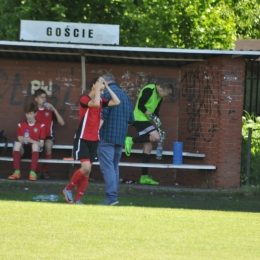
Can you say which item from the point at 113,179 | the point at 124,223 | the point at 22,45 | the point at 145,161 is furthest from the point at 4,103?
the point at 124,223

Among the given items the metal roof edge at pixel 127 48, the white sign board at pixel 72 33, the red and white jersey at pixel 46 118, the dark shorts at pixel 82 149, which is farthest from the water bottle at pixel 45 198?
the red and white jersey at pixel 46 118

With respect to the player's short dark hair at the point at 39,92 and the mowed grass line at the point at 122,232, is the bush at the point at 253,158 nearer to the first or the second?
the player's short dark hair at the point at 39,92

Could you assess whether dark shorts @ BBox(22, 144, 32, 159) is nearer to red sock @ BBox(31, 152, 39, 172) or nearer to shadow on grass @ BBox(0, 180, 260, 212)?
red sock @ BBox(31, 152, 39, 172)

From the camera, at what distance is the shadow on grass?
1215 centimetres

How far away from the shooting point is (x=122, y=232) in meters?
8.69

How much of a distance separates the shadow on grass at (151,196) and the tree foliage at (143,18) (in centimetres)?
932

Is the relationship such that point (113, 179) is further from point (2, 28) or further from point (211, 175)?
point (2, 28)

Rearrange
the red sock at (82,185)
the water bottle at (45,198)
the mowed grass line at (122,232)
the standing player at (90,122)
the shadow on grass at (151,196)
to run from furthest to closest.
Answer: the shadow on grass at (151,196) < the water bottle at (45,198) < the red sock at (82,185) < the standing player at (90,122) < the mowed grass line at (122,232)

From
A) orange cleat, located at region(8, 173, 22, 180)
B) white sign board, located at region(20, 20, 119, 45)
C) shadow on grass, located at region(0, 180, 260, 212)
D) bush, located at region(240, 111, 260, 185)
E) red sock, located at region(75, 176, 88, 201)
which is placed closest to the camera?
red sock, located at region(75, 176, 88, 201)

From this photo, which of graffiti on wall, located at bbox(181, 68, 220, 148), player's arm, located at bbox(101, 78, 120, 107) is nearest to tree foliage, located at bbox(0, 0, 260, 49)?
graffiti on wall, located at bbox(181, 68, 220, 148)

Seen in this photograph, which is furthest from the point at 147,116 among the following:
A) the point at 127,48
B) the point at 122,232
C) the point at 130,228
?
the point at 122,232

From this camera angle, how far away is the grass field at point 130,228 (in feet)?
24.5

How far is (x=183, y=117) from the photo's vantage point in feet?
52.5

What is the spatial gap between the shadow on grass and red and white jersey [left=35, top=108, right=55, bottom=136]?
1228 millimetres
